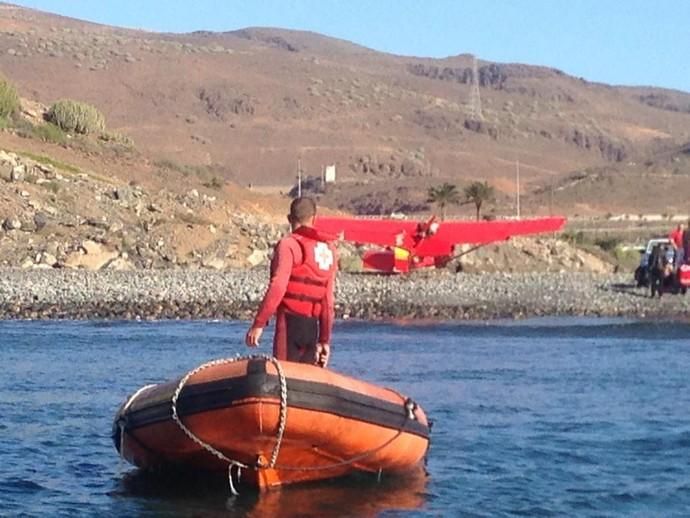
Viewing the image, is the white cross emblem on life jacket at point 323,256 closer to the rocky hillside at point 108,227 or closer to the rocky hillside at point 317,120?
the rocky hillside at point 108,227

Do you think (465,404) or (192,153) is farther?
(192,153)

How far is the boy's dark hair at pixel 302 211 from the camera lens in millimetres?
12062

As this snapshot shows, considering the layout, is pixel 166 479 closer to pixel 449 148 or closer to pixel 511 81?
pixel 449 148

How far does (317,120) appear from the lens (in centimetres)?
13562

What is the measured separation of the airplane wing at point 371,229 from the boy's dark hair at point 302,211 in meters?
26.1

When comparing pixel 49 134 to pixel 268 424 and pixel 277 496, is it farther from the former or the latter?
pixel 268 424

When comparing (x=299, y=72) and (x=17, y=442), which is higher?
(x=299, y=72)

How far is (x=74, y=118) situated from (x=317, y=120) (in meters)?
72.9

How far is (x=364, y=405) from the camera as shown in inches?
477

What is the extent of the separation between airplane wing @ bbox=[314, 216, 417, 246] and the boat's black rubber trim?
25932 millimetres

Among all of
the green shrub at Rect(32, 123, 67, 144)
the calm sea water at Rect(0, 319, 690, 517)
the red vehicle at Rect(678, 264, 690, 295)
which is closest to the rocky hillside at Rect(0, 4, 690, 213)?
the green shrub at Rect(32, 123, 67, 144)

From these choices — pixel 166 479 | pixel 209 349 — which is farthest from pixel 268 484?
pixel 209 349

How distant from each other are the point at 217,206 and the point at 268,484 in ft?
120

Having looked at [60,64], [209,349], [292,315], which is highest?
[60,64]
